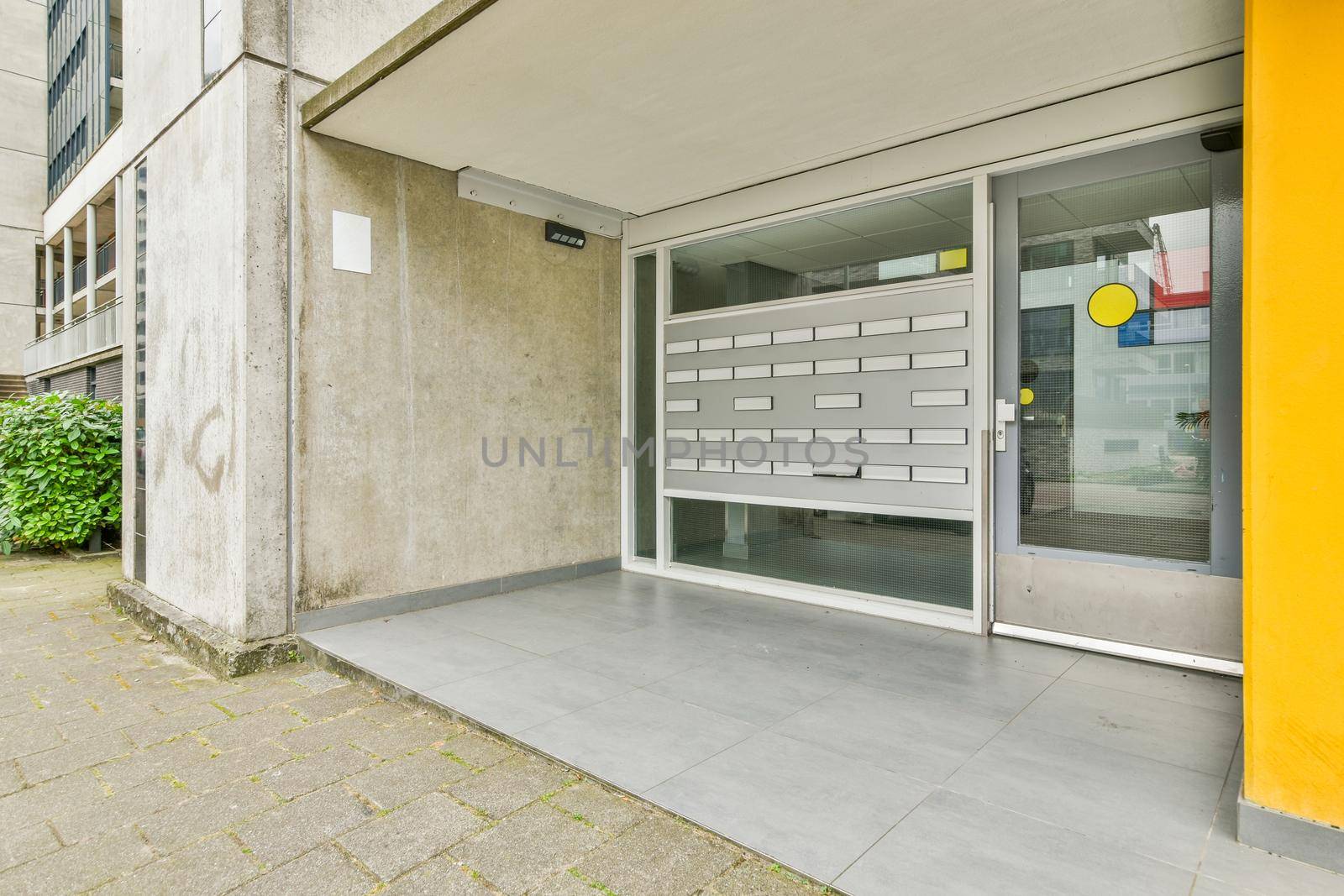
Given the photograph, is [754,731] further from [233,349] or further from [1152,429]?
[233,349]

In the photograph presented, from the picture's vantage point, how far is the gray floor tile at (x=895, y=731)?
248 cm

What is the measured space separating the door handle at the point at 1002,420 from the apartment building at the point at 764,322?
0.02 metres

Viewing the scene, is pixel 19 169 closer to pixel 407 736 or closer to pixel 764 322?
pixel 764 322

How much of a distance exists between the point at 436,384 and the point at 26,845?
3.02 metres

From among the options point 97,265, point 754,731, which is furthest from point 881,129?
point 97,265

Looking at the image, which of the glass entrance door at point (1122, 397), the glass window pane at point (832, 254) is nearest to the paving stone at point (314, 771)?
the glass entrance door at point (1122, 397)

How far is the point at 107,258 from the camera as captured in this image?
14828 millimetres

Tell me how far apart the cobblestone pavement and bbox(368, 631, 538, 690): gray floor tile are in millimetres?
158

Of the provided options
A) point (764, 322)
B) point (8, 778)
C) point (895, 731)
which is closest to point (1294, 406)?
point (895, 731)

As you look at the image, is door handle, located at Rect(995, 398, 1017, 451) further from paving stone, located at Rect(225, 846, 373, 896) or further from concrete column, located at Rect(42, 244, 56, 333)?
concrete column, located at Rect(42, 244, 56, 333)

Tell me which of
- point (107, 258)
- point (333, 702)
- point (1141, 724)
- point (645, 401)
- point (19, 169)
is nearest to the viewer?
point (1141, 724)

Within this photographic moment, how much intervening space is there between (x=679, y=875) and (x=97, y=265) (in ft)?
62.1

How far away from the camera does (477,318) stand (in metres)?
4.86

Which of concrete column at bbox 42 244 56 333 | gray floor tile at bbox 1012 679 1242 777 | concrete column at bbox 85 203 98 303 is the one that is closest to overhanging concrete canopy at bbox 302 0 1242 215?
gray floor tile at bbox 1012 679 1242 777
